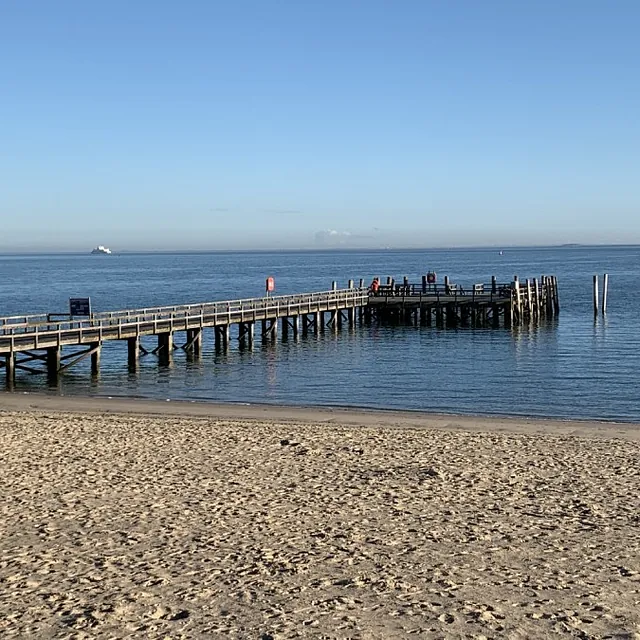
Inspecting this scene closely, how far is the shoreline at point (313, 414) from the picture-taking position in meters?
23.3

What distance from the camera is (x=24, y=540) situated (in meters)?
11.9

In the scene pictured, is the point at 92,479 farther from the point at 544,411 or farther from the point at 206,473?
the point at 544,411

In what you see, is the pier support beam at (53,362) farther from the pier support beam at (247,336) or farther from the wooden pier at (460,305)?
the wooden pier at (460,305)

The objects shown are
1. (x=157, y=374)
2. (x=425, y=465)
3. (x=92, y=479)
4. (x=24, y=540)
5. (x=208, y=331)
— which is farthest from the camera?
(x=208, y=331)

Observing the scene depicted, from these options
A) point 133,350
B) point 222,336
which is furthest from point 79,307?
point 222,336

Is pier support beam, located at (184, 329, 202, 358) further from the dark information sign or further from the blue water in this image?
the dark information sign

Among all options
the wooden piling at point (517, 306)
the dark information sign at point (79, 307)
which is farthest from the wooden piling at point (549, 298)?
the dark information sign at point (79, 307)

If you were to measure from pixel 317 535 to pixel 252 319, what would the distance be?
3475 centimetres

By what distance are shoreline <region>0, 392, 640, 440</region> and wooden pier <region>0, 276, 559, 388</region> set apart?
5315 mm

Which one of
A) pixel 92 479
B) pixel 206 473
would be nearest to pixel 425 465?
pixel 206 473

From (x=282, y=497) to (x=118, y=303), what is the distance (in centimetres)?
7159

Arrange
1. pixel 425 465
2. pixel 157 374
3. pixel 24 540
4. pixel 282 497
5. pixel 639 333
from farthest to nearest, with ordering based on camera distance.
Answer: pixel 639 333
pixel 157 374
pixel 425 465
pixel 282 497
pixel 24 540

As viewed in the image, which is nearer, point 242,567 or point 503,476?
point 242,567

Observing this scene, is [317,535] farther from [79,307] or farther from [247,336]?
[247,336]
